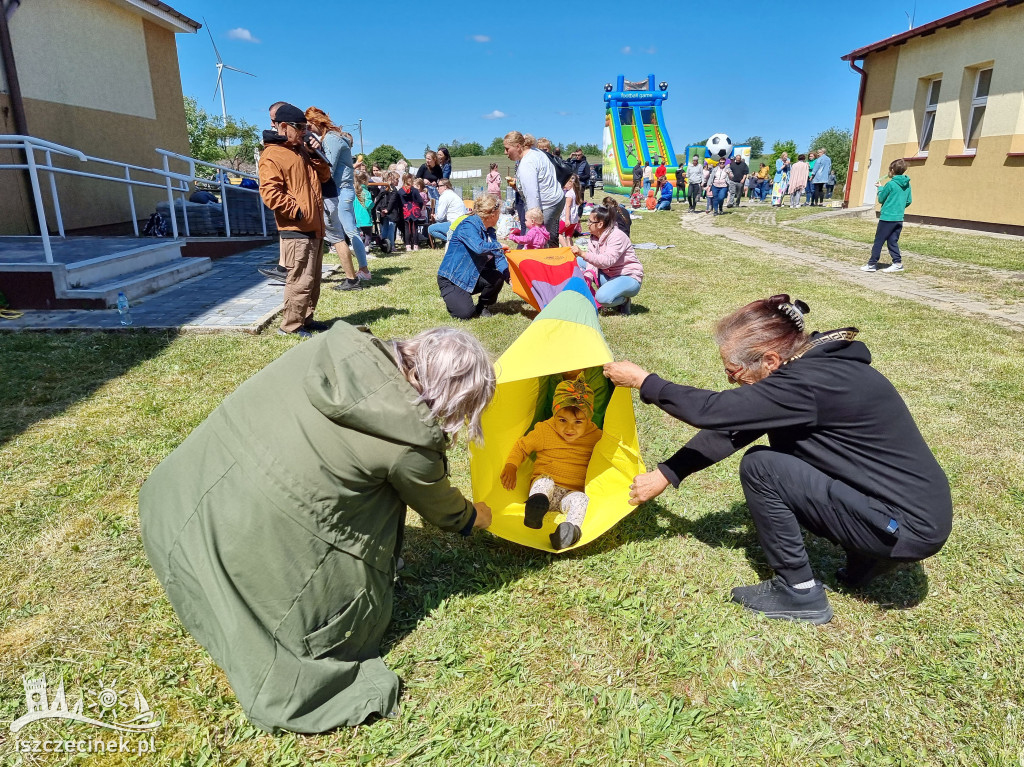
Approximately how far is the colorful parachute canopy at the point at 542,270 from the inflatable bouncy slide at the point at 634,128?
71.3 ft

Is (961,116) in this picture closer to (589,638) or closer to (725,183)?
(725,183)

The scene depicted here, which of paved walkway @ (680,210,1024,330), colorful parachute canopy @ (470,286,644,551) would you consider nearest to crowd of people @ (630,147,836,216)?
paved walkway @ (680,210,1024,330)

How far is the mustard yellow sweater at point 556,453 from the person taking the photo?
3.24 m

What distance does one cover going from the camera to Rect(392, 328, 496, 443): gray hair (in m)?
1.86

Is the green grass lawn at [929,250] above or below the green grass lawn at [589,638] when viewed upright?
above

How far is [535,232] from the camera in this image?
8.08 metres

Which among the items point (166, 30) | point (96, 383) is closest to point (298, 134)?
point (96, 383)

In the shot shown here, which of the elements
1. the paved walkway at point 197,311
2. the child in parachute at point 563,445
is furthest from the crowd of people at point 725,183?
the child in parachute at point 563,445

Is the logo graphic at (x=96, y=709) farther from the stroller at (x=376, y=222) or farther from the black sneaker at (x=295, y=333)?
the stroller at (x=376, y=222)

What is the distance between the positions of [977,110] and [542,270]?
13.4 meters

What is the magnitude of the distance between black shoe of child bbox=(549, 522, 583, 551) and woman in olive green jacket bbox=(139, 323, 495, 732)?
910 mm

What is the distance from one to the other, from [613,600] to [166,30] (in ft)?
53.6

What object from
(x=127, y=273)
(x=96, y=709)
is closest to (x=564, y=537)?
(x=96, y=709)

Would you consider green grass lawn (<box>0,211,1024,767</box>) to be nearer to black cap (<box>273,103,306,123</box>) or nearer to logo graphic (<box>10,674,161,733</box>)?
logo graphic (<box>10,674,161,733</box>)
